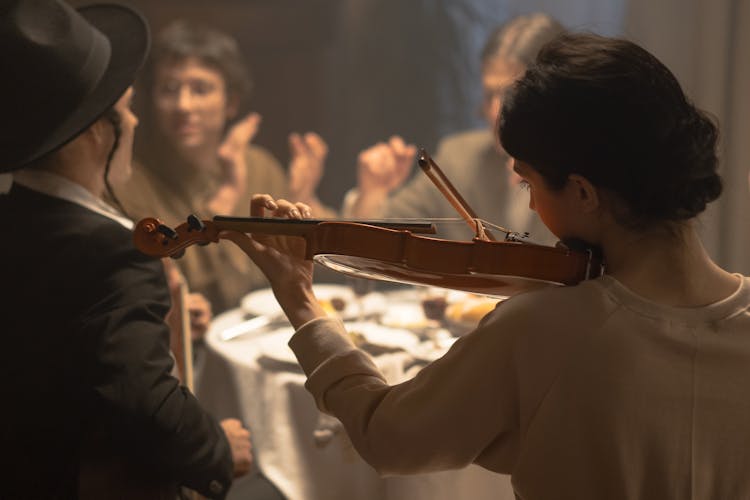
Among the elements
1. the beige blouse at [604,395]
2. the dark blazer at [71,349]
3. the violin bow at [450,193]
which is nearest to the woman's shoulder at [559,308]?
the beige blouse at [604,395]

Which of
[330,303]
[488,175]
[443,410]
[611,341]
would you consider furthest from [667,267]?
[488,175]

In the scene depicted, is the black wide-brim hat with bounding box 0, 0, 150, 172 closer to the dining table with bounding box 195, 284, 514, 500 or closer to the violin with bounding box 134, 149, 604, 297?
the violin with bounding box 134, 149, 604, 297

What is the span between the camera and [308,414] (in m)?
1.71

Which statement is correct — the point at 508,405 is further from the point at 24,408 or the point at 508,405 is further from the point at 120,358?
the point at 24,408

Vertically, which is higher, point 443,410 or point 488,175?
point 443,410

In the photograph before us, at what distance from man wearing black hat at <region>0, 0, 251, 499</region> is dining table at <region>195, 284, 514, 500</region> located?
39 cm

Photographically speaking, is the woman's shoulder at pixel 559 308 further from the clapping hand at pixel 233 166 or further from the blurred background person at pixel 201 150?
the clapping hand at pixel 233 166

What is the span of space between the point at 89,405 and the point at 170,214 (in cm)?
193

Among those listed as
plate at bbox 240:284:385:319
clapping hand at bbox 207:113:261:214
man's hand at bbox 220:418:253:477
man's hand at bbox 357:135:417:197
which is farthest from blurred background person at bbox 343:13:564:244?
man's hand at bbox 220:418:253:477

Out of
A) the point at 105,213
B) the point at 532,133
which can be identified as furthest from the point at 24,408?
the point at 532,133

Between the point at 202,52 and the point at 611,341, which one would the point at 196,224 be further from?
the point at 202,52

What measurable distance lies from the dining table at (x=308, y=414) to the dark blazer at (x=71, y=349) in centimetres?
42

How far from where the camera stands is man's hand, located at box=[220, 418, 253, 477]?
4.95 feet

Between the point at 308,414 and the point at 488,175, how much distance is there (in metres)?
1.99
